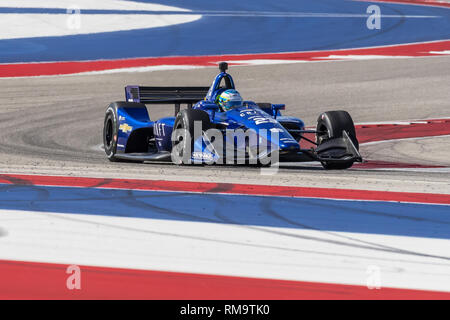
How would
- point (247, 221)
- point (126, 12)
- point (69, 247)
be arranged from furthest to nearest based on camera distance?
point (126, 12) → point (247, 221) → point (69, 247)

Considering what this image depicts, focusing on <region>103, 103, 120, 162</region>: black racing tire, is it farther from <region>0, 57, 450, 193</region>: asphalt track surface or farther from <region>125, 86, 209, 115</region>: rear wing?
<region>125, 86, 209, 115</region>: rear wing

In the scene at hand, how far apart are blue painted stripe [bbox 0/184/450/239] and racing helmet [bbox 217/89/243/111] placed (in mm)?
2617

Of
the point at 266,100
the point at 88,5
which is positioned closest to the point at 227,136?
the point at 266,100

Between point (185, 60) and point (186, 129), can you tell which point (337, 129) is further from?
point (185, 60)

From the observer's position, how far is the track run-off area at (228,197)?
5.04 metres

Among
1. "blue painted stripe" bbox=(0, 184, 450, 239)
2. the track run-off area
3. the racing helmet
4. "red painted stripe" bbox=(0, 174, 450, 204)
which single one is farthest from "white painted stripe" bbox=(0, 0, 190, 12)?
"blue painted stripe" bbox=(0, 184, 450, 239)

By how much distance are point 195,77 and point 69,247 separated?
1439 centimetres

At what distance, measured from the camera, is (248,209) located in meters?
7.04

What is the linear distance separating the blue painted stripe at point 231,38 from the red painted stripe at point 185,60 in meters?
0.65

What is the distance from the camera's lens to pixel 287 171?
376 inches

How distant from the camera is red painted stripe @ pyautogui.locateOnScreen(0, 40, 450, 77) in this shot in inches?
815
